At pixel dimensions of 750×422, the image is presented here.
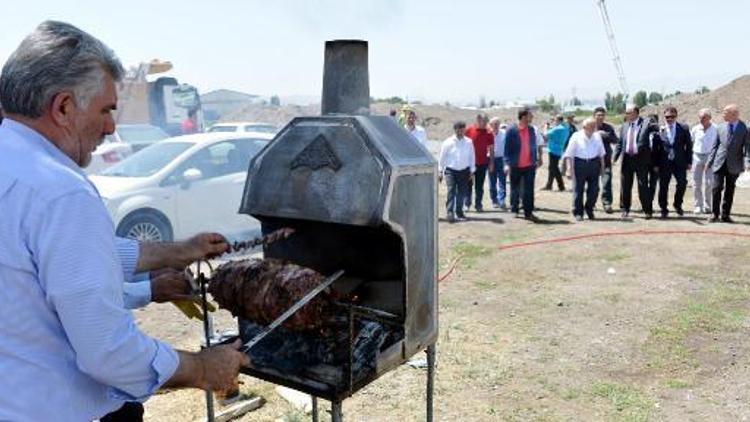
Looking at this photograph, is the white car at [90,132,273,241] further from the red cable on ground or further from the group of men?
the red cable on ground

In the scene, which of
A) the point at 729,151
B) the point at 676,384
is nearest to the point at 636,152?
the point at 729,151

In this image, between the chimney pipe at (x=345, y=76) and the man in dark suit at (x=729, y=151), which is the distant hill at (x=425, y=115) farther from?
the chimney pipe at (x=345, y=76)

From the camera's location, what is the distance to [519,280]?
26.5 ft

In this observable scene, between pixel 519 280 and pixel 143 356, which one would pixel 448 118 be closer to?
pixel 519 280

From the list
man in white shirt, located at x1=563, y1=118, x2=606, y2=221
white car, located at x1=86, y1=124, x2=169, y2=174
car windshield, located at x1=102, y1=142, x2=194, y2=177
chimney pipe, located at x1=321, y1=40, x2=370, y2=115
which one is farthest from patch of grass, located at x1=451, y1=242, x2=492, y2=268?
white car, located at x1=86, y1=124, x2=169, y2=174

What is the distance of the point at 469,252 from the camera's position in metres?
9.58

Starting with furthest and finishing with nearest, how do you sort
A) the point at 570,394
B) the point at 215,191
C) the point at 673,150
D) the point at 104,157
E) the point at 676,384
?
1. the point at 104,157
2. the point at 673,150
3. the point at 215,191
4. the point at 676,384
5. the point at 570,394

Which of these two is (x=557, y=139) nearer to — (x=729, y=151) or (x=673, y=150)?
(x=673, y=150)

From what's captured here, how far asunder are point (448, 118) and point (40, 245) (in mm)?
45631

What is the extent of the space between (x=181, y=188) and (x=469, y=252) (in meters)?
4.39

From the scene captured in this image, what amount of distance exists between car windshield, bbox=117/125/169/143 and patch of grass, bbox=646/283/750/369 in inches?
586

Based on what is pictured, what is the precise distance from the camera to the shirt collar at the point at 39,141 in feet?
5.90

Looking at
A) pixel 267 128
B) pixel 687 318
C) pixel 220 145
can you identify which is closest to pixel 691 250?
pixel 687 318

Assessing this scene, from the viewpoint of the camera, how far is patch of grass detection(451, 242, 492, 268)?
899cm
